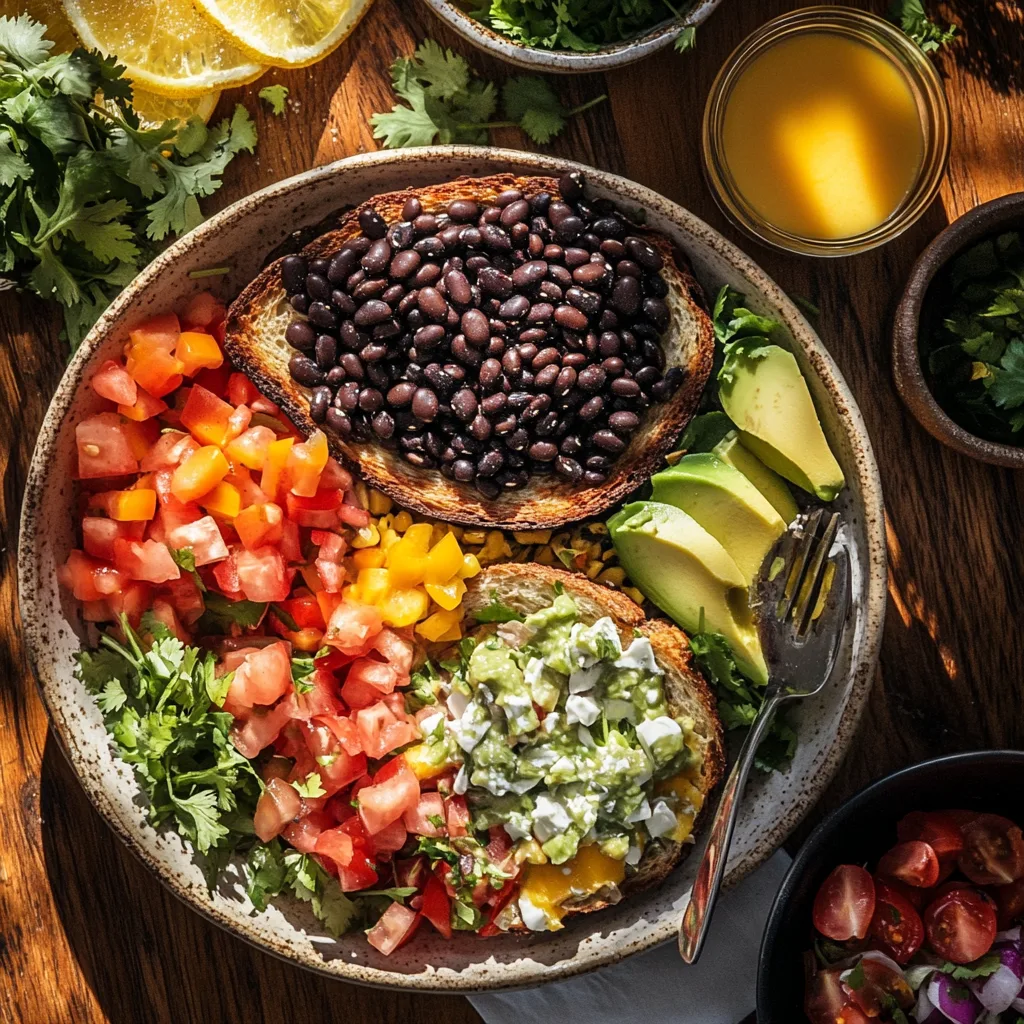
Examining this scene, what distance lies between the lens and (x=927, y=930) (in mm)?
2482

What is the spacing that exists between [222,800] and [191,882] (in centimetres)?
23

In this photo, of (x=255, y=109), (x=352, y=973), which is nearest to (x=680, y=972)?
(x=352, y=973)

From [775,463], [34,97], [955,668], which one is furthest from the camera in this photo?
[955,668]

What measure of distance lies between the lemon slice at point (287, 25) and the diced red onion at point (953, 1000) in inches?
105

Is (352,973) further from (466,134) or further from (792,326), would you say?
(466,134)

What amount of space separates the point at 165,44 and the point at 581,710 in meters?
1.92

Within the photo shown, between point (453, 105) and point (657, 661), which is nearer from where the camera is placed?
point (657, 661)

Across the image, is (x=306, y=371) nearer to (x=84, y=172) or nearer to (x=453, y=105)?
(x=84, y=172)

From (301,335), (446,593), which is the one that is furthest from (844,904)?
(301,335)

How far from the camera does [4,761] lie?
2.73 meters

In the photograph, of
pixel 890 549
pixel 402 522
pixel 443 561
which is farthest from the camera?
pixel 890 549

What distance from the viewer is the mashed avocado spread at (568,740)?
2381mm

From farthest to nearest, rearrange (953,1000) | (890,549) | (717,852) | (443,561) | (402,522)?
(890,549) < (402,522) < (443,561) < (953,1000) < (717,852)

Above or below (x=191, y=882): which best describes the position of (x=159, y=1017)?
below
